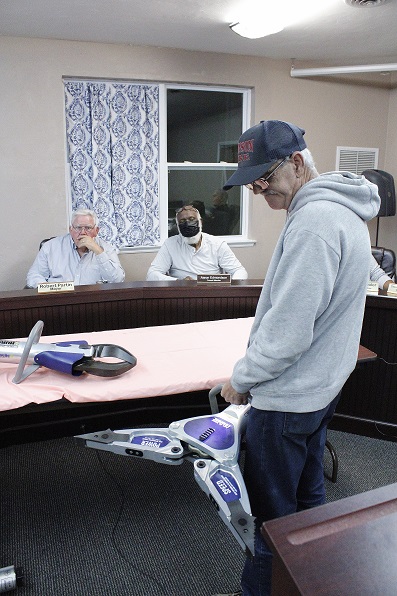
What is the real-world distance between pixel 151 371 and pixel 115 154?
2669 millimetres

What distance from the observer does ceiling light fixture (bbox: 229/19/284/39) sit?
2982mm

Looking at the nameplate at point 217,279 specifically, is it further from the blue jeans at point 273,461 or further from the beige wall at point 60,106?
the beige wall at point 60,106

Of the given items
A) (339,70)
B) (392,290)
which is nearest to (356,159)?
(339,70)

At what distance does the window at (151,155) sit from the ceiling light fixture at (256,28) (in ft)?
3.24

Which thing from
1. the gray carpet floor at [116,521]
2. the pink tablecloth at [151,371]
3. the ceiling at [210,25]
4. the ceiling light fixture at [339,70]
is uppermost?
the ceiling at [210,25]

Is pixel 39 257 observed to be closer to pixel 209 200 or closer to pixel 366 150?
pixel 209 200

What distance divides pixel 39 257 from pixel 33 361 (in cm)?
169

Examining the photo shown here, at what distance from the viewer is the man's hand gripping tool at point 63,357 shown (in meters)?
1.53

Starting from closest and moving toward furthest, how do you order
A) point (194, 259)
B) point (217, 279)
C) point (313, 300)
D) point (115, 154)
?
point (313, 300), point (217, 279), point (194, 259), point (115, 154)

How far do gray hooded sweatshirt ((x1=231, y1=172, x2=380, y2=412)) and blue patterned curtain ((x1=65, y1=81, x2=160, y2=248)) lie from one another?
2.95 metres

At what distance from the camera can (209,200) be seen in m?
4.34

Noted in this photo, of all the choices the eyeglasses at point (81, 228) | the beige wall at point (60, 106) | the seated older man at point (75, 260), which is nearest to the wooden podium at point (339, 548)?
the seated older man at point (75, 260)

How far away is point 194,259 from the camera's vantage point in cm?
332

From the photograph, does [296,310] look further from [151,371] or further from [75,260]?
[75,260]
